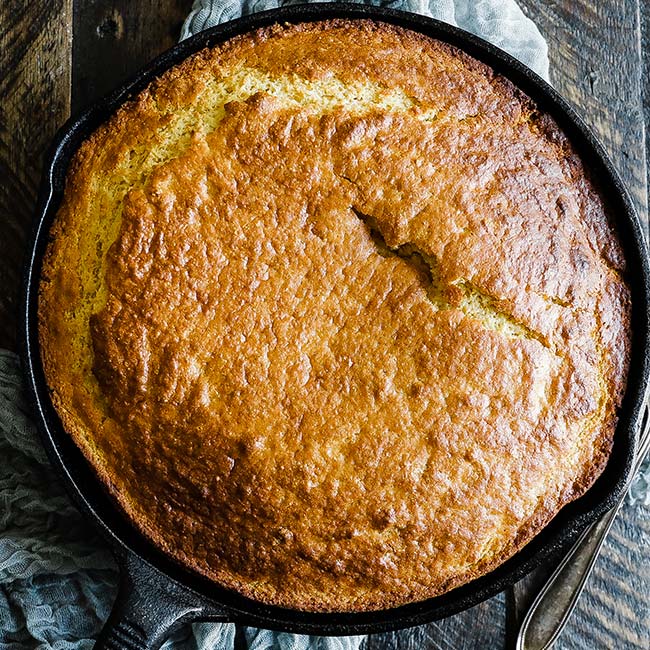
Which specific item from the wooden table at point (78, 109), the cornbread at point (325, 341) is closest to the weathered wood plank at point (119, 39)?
the wooden table at point (78, 109)

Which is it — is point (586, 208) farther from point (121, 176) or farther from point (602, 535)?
point (121, 176)

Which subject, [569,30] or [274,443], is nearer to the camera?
[274,443]

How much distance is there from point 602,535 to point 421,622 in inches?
23.3

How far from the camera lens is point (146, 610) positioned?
167cm

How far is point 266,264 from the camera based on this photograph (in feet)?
5.49

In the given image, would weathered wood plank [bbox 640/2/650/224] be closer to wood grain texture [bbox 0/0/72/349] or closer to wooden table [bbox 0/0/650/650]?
wooden table [bbox 0/0/650/650]

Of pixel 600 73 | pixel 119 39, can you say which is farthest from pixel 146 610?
pixel 600 73

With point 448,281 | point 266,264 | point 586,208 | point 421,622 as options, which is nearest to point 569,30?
point 586,208

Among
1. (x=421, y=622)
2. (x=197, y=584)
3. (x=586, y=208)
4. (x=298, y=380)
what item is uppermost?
(x=586, y=208)

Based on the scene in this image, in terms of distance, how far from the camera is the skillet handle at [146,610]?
5.41 ft

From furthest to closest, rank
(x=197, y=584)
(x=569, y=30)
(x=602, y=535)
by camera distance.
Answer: (x=569, y=30) → (x=602, y=535) → (x=197, y=584)

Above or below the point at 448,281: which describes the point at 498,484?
below

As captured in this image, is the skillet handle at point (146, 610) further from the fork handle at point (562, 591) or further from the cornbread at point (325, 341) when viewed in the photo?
the fork handle at point (562, 591)

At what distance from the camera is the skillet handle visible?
5.41 ft
